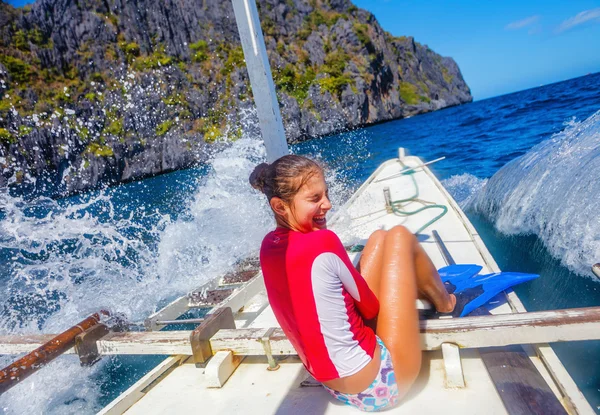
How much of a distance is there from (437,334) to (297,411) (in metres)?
0.80

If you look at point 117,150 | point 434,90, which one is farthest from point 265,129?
point 434,90

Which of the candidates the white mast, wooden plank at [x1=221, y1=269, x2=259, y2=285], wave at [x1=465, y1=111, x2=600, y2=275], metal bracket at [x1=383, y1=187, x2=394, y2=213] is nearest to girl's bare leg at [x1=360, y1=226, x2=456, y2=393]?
the white mast

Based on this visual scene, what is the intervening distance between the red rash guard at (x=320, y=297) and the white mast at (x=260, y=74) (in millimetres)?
1886

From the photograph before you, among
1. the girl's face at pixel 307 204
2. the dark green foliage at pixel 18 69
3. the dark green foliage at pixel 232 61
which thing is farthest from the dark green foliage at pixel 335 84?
the girl's face at pixel 307 204

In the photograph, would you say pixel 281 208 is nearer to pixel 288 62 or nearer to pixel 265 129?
pixel 265 129

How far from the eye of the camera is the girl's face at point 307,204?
1710 mm

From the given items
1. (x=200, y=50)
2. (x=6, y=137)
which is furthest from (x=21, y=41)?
(x=200, y=50)

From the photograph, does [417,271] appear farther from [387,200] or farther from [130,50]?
[130,50]

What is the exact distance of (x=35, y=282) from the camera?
22.4 feet

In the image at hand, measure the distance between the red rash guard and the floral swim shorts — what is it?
94mm

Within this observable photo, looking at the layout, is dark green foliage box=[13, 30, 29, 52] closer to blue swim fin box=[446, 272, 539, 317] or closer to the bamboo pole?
the bamboo pole

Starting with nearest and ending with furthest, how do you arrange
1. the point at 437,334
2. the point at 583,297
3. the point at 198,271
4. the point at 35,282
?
the point at 437,334 < the point at 583,297 < the point at 198,271 < the point at 35,282

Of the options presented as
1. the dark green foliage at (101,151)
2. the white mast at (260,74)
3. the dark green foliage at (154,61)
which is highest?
the dark green foliage at (154,61)

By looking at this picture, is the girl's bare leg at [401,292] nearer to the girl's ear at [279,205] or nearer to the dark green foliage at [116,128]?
the girl's ear at [279,205]
